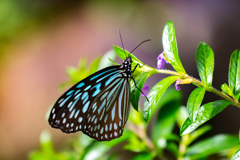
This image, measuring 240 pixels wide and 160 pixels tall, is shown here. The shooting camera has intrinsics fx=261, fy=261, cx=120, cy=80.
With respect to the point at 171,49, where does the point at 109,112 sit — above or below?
below

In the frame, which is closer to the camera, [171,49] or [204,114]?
[204,114]

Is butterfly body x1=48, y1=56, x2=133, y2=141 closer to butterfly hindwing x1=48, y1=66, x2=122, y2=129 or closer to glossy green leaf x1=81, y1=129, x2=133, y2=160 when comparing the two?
butterfly hindwing x1=48, y1=66, x2=122, y2=129

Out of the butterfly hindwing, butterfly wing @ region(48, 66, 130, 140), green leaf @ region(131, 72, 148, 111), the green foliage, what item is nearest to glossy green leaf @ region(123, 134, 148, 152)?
the green foliage

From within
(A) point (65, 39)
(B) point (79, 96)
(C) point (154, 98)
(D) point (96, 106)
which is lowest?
(C) point (154, 98)

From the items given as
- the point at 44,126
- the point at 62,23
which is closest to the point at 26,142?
the point at 44,126

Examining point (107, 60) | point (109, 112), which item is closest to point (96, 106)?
point (109, 112)

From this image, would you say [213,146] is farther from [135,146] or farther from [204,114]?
[204,114]

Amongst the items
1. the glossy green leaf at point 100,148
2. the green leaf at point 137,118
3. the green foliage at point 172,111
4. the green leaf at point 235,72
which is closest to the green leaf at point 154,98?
the green foliage at point 172,111

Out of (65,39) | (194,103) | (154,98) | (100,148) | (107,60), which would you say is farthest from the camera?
(65,39)

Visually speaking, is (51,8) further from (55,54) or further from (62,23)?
(55,54)
